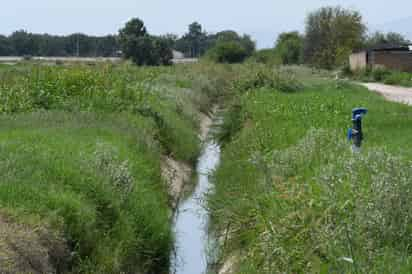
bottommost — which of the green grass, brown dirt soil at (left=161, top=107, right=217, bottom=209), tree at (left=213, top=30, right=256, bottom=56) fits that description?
brown dirt soil at (left=161, top=107, right=217, bottom=209)

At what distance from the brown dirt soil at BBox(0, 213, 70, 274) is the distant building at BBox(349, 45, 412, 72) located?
5247 cm

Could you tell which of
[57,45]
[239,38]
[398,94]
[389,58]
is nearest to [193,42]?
[239,38]

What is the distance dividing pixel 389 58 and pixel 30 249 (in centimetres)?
5444

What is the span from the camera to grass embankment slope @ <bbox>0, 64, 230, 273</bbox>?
328 inches

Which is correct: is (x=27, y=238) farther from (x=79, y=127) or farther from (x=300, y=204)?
(x=79, y=127)

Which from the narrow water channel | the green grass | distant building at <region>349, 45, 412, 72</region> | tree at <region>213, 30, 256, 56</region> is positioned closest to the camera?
the narrow water channel

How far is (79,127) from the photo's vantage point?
52.3 ft

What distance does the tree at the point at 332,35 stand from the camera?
249ft

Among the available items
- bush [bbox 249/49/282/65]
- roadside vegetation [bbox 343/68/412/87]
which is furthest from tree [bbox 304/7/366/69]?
roadside vegetation [bbox 343/68/412/87]

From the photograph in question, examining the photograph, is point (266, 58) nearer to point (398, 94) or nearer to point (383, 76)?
point (383, 76)

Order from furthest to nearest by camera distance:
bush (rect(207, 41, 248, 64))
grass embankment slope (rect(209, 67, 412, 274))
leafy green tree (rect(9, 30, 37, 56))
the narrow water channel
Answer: leafy green tree (rect(9, 30, 37, 56))
bush (rect(207, 41, 248, 64))
the narrow water channel
grass embankment slope (rect(209, 67, 412, 274))

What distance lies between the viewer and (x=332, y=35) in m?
77.8

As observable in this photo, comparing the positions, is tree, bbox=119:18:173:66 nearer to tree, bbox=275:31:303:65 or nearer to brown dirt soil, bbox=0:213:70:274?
tree, bbox=275:31:303:65

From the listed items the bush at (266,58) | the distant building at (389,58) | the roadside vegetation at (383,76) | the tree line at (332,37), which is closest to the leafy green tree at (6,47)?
the bush at (266,58)
